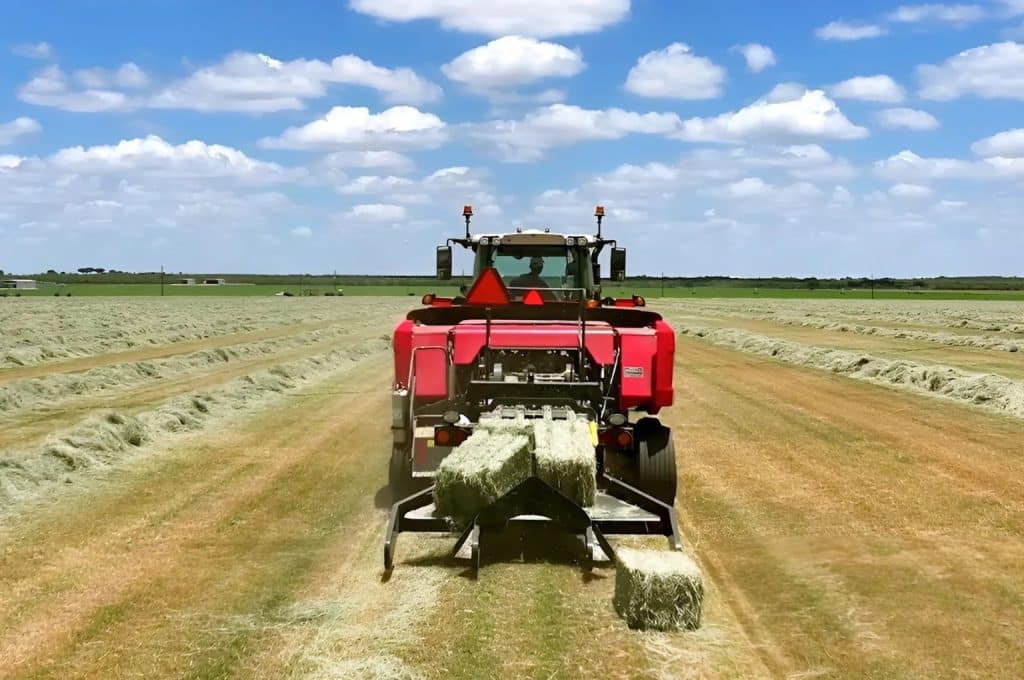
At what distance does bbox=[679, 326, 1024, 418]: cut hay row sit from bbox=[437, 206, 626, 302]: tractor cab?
8291 mm

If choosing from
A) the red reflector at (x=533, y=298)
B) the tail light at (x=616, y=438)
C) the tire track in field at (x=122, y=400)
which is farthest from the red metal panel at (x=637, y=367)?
the tire track in field at (x=122, y=400)

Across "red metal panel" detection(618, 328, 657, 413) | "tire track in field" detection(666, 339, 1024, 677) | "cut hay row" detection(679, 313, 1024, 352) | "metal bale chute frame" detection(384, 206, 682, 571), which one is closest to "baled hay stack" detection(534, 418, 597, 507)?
"metal bale chute frame" detection(384, 206, 682, 571)

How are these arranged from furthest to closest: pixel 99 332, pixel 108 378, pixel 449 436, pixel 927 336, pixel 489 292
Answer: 1. pixel 927 336
2. pixel 99 332
3. pixel 108 378
4. pixel 489 292
5. pixel 449 436

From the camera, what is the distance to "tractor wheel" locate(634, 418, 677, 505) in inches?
388

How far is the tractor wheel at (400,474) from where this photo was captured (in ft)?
32.8

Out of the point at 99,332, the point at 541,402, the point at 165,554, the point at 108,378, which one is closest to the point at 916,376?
the point at 541,402

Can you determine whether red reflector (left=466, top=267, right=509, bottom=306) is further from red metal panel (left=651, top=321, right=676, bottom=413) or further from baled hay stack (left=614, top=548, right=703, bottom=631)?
baled hay stack (left=614, top=548, right=703, bottom=631)

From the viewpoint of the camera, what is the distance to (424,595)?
729cm

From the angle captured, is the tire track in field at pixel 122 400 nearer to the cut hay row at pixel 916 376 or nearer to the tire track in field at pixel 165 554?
the tire track in field at pixel 165 554

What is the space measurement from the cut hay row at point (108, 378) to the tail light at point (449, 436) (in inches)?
432

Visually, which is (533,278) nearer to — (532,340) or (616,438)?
(532,340)

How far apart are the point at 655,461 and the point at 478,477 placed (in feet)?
8.63

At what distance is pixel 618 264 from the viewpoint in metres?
14.4

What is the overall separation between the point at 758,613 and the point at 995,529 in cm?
382
